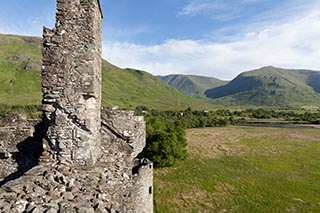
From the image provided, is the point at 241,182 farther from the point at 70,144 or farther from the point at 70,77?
the point at 70,77

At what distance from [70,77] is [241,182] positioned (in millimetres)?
33648

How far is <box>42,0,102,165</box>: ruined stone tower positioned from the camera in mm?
8758

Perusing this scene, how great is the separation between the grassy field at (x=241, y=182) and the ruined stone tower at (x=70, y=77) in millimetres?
20918

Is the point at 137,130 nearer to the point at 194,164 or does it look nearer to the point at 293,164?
the point at 194,164

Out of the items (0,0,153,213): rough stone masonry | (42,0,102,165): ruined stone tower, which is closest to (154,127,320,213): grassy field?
(0,0,153,213): rough stone masonry

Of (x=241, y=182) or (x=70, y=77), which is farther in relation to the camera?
(x=241, y=182)

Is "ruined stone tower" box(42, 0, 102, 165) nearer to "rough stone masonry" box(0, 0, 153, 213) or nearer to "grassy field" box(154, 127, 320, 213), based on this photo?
"rough stone masonry" box(0, 0, 153, 213)

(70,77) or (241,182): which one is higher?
(70,77)

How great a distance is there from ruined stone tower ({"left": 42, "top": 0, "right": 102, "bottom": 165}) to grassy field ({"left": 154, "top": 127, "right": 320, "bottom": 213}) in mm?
20918

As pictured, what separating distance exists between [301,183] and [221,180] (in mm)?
11857

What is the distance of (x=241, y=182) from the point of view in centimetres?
3600

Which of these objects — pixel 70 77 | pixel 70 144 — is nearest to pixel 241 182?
pixel 70 144

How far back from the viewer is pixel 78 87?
347 inches

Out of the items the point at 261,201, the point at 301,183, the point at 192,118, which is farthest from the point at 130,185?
the point at 192,118
